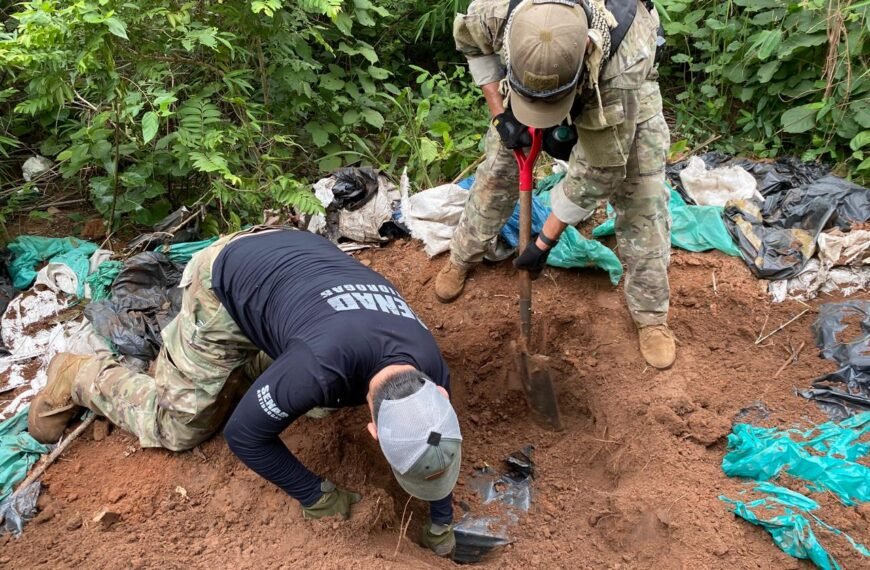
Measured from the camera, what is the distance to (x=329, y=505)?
2279 mm

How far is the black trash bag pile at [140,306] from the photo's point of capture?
3078 mm

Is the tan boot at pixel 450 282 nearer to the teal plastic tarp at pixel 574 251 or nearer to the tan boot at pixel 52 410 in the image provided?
the teal plastic tarp at pixel 574 251

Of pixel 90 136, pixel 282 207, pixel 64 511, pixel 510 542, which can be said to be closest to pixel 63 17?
pixel 90 136

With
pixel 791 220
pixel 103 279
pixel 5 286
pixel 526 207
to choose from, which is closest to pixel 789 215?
pixel 791 220

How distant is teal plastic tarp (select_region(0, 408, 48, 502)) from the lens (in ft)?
8.49

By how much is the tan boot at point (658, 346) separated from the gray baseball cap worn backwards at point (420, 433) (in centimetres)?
150

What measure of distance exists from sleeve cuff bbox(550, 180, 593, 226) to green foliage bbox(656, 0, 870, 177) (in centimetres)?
244

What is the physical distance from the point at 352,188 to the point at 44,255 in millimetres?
1777

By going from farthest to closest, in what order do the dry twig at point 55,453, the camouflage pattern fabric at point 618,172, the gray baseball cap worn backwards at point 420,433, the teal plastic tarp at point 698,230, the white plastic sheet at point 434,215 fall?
the white plastic sheet at point 434,215 < the teal plastic tarp at point 698,230 < the dry twig at point 55,453 < the camouflage pattern fabric at point 618,172 < the gray baseball cap worn backwards at point 420,433

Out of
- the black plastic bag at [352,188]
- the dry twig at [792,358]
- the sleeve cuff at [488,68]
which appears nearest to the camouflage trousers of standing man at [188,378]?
the sleeve cuff at [488,68]

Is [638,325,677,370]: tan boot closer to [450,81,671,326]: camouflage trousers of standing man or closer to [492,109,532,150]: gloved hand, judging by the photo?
[450,81,671,326]: camouflage trousers of standing man

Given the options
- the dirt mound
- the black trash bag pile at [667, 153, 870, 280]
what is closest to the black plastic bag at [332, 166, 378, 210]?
the dirt mound

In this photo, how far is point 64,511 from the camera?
2498 mm

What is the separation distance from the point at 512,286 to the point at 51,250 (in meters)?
2.62
